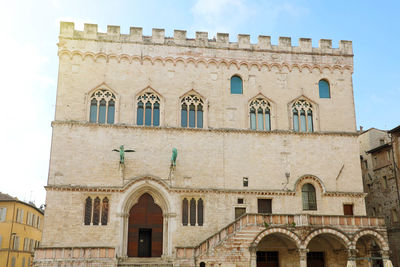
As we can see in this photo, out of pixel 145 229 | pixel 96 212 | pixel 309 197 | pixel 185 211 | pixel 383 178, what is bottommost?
pixel 145 229

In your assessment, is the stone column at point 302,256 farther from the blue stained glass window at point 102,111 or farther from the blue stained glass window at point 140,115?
the blue stained glass window at point 102,111

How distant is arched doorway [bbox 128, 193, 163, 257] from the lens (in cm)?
2358

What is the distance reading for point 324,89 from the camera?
91.0 ft

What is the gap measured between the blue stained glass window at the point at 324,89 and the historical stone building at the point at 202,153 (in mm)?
112

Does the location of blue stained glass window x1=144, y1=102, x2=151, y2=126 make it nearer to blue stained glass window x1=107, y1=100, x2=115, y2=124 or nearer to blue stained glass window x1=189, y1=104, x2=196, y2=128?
blue stained glass window x1=107, y1=100, x2=115, y2=124

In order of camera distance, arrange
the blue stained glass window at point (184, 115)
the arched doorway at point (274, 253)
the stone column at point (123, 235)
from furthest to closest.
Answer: the blue stained glass window at point (184, 115) < the arched doorway at point (274, 253) < the stone column at point (123, 235)

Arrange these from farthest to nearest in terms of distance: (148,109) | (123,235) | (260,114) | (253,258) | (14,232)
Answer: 1. (14,232)
2. (260,114)
3. (148,109)
4. (123,235)
5. (253,258)

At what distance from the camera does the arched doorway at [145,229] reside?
77.4ft

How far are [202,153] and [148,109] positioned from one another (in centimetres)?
441

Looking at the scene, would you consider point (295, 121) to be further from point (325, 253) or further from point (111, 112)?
point (111, 112)

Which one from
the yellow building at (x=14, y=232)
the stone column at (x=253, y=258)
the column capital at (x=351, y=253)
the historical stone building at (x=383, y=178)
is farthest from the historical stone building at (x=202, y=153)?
the yellow building at (x=14, y=232)

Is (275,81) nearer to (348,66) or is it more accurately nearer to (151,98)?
(348,66)

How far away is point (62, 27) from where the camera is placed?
25.7 meters

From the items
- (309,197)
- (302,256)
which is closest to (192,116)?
(309,197)
